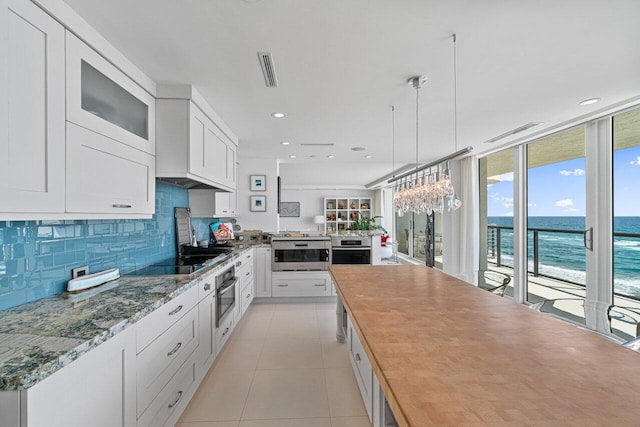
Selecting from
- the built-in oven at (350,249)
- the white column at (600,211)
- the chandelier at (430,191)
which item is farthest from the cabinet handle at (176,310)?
the white column at (600,211)

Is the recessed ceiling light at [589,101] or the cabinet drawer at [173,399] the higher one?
the recessed ceiling light at [589,101]

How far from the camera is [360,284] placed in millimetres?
2002

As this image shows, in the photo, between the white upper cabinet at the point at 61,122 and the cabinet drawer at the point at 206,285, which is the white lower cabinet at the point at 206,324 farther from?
the white upper cabinet at the point at 61,122

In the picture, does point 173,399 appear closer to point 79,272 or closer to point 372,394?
point 79,272

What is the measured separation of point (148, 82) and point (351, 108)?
1.75 meters

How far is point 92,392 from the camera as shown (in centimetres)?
103

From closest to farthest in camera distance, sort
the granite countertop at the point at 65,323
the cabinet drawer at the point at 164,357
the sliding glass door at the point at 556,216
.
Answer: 1. the granite countertop at the point at 65,323
2. the cabinet drawer at the point at 164,357
3. the sliding glass door at the point at 556,216

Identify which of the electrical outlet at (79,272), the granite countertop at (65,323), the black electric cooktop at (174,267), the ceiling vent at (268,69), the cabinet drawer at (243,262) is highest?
the ceiling vent at (268,69)

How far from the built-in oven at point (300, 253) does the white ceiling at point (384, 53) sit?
1.90 m

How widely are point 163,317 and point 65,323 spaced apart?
442mm

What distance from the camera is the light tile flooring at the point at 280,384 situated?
1.82m

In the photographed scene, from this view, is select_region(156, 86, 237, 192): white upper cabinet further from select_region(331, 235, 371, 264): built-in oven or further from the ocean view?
the ocean view

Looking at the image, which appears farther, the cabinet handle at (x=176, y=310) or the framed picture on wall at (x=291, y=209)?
the framed picture on wall at (x=291, y=209)

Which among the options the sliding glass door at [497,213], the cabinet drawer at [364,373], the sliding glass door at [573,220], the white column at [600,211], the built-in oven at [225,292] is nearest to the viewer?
the cabinet drawer at [364,373]
